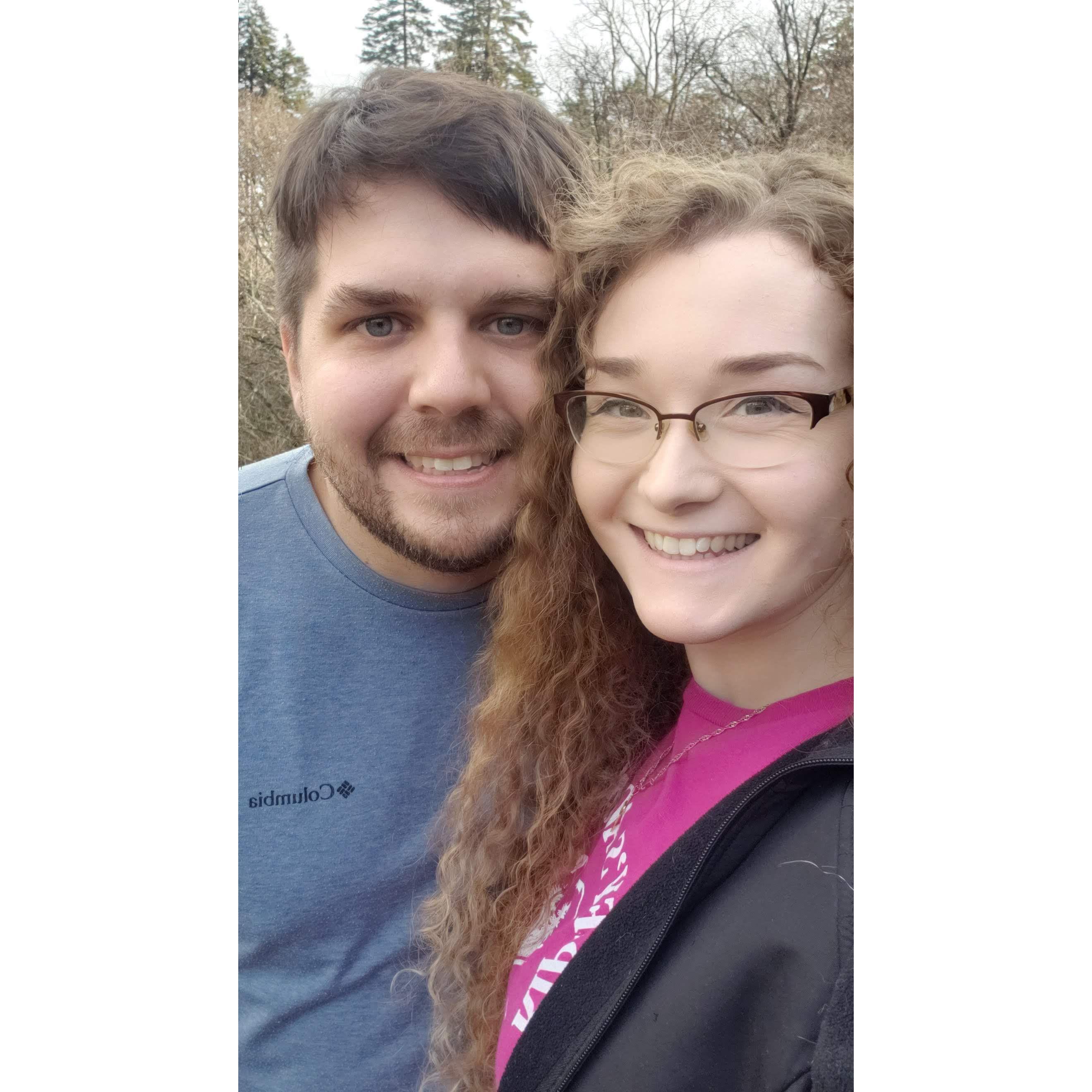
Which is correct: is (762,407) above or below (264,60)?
below

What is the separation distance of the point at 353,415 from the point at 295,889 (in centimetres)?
75

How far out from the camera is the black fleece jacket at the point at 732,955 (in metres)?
0.97

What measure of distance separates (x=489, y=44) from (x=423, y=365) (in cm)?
46

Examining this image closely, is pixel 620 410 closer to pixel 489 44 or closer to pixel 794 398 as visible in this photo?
pixel 794 398

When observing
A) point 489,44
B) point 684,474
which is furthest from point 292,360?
point 684,474

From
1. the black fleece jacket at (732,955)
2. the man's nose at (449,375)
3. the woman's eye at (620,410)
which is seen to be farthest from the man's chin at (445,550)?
the black fleece jacket at (732,955)

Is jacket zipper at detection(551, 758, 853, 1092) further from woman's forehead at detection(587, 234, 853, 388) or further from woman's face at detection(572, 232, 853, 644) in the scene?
woman's forehead at detection(587, 234, 853, 388)

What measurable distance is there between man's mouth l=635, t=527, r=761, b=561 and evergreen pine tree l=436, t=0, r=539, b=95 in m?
0.69

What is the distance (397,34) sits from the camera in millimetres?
1333

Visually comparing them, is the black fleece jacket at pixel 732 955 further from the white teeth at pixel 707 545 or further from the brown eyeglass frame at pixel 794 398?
the brown eyeglass frame at pixel 794 398

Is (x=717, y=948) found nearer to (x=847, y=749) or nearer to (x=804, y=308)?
(x=847, y=749)

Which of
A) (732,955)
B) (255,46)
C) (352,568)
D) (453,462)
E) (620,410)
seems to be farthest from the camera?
(352,568)

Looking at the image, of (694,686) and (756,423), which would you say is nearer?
(756,423)
